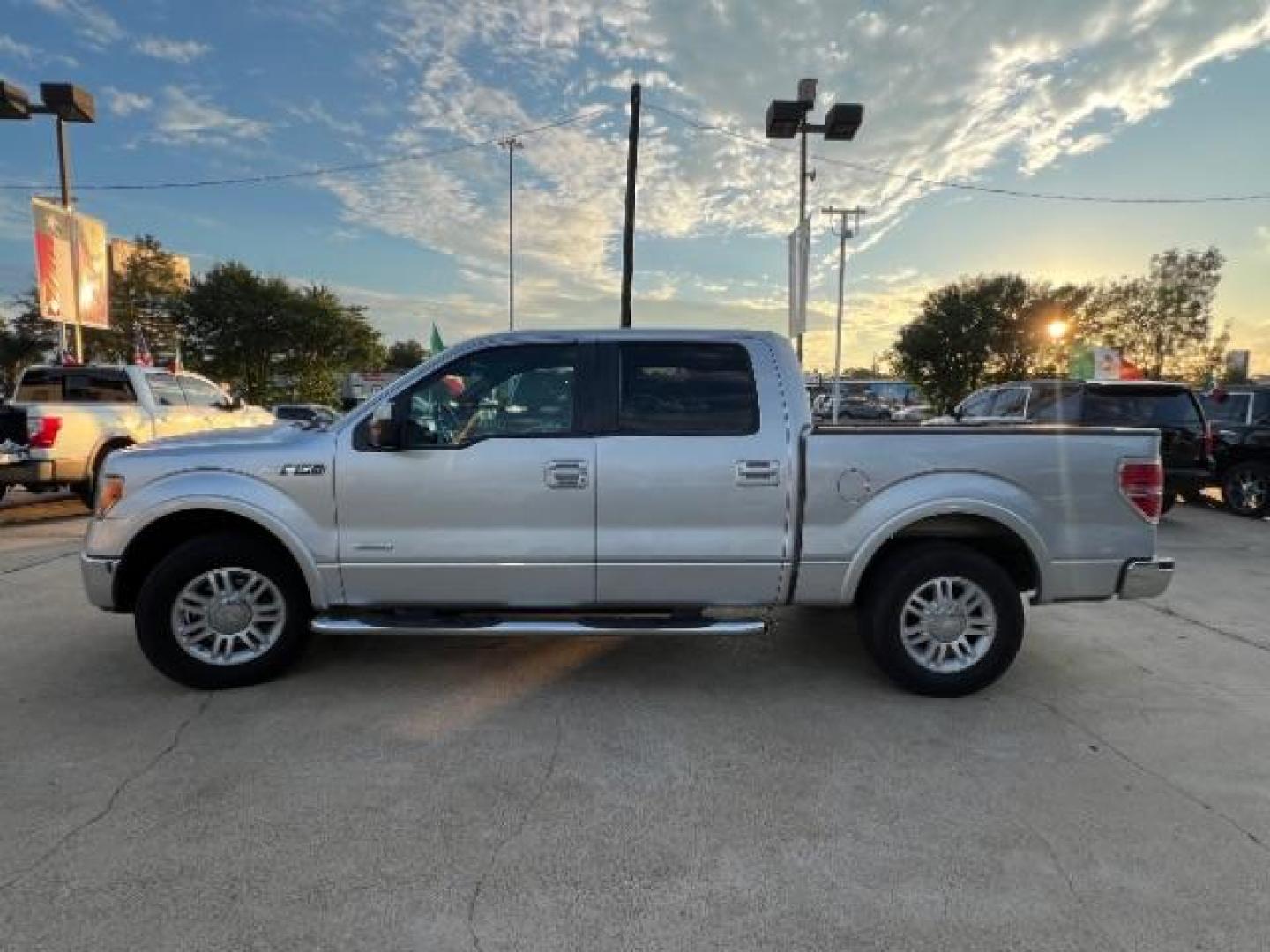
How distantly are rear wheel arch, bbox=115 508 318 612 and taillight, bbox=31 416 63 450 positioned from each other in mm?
6466

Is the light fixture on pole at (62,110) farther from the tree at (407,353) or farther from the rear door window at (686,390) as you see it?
the tree at (407,353)

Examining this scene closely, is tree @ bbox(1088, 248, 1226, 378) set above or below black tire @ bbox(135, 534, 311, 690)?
above

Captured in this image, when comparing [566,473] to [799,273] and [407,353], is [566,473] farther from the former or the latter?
[407,353]

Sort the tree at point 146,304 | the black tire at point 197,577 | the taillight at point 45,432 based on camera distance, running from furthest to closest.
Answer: the tree at point 146,304 → the taillight at point 45,432 → the black tire at point 197,577

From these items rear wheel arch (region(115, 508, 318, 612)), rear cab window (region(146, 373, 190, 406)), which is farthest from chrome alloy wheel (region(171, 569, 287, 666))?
rear cab window (region(146, 373, 190, 406))

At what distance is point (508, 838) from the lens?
9.08 feet

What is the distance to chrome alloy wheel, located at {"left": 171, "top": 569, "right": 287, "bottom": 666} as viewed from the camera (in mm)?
4023

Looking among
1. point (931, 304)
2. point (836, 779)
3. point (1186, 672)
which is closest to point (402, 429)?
point (836, 779)

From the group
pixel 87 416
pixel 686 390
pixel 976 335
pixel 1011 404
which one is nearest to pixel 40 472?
pixel 87 416

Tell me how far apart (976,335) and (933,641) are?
43053mm

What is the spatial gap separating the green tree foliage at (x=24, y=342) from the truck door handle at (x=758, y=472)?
178 feet

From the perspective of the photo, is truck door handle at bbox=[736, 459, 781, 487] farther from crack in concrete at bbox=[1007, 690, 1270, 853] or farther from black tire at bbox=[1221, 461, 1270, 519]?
black tire at bbox=[1221, 461, 1270, 519]

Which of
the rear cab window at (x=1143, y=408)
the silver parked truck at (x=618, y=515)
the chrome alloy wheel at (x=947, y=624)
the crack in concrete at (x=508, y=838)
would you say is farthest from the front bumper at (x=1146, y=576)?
the rear cab window at (x=1143, y=408)

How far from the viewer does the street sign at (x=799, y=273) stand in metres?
11.7
